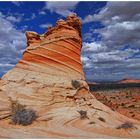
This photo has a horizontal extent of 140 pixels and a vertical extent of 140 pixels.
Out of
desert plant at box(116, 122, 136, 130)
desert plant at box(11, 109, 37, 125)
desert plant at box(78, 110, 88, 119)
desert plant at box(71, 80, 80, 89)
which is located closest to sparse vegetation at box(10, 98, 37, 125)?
desert plant at box(11, 109, 37, 125)

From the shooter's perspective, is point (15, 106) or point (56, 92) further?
point (56, 92)

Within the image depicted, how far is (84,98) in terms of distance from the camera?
16406mm

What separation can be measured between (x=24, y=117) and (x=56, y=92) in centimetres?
237

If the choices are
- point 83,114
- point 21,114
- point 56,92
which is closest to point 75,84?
point 56,92

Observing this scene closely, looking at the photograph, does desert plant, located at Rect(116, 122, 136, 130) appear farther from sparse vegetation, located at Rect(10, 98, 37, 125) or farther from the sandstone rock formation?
sparse vegetation, located at Rect(10, 98, 37, 125)

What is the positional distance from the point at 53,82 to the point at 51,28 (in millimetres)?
3623

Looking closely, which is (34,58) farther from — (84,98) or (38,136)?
(38,136)

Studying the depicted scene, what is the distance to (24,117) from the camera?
562 inches

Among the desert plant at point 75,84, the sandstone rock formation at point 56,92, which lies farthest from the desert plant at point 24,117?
the desert plant at point 75,84

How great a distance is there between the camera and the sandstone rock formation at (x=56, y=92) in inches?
536

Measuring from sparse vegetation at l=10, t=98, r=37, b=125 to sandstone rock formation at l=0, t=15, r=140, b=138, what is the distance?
0.75 ft

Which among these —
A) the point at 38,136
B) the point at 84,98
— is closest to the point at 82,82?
the point at 84,98

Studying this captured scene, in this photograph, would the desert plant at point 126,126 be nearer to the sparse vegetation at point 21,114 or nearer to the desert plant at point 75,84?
the desert plant at point 75,84

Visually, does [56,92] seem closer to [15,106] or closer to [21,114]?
[15,106]
